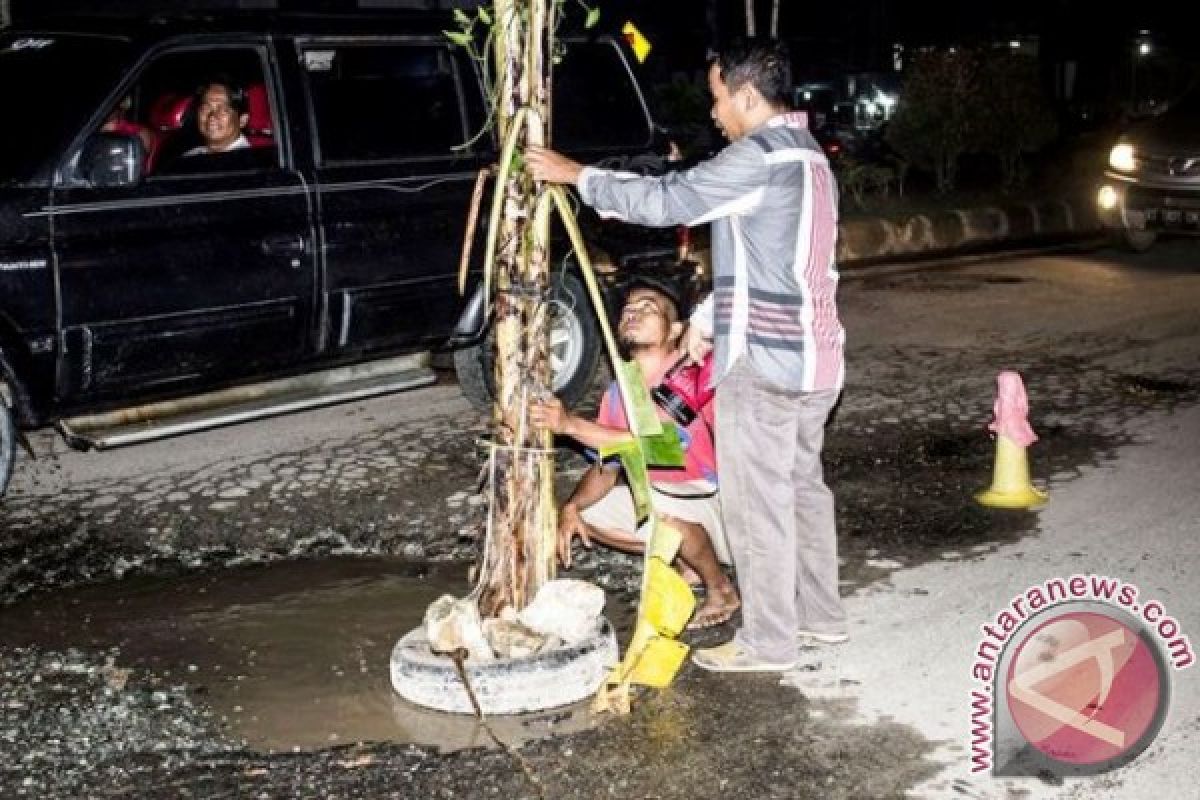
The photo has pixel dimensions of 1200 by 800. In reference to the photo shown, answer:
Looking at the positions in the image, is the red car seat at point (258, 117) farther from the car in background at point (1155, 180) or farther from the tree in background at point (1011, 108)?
the tree in background at point (1011, 108)

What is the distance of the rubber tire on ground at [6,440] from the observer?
5879 millimetres

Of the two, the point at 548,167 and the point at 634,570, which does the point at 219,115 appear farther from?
the point at 548,167

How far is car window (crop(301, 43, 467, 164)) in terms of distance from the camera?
6.59m

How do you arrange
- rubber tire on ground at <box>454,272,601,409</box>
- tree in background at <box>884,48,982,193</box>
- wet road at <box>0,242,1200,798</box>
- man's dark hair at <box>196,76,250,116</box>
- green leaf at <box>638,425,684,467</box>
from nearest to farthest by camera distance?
wet road at <box>0,242,1200,798</box> < green leaf at <box>638,425,684,467</box> < man's dark hair at <box>196,76,250,116</box> < rubber tire on ground at <box>454,272,601,409</box> < tree in background at <box>884,48,982,193</box>

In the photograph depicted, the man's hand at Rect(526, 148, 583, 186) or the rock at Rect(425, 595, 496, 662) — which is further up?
the man's hand at Rect(526, 148, 583, 186)

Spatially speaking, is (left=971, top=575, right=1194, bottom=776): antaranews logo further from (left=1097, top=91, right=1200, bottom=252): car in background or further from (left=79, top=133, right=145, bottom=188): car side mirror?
(left=1097, top=91, right=1200, bottom=252): car in background

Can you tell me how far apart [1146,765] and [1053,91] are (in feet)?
104

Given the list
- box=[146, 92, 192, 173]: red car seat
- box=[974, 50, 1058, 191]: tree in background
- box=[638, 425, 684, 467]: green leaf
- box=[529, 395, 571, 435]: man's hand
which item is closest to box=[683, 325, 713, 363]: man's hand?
box=[638, 425, 684, 467]: green leaf

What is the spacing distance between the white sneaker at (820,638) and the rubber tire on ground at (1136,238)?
378 inches

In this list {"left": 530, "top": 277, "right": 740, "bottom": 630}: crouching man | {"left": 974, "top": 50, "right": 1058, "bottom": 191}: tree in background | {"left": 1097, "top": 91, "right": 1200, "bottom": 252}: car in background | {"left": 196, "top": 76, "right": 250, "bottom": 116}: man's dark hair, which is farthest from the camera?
{"left": 974, "top": 50, "right": 1058, "bottom": 191}: tree in background

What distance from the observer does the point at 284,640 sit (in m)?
4.81

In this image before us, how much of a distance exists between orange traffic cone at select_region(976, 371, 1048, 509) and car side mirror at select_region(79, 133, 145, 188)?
3.55 meters

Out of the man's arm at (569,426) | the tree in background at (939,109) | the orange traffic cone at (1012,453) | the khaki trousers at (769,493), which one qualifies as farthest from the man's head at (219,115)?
the tree in background at (939,109)

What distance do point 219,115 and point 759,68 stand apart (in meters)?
3.33
